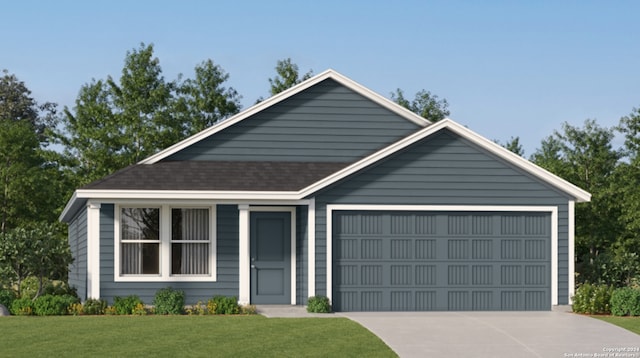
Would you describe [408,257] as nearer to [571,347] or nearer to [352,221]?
[352,221]

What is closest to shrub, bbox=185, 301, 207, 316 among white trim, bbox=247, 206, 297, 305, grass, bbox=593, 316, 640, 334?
white trim, bbox=247, 206, 297, 305

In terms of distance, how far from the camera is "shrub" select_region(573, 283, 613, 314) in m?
23.4

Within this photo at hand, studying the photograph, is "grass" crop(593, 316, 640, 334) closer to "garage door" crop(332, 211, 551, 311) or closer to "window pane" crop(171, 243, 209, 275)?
"garage door" crop(332, 211, 551, 311)

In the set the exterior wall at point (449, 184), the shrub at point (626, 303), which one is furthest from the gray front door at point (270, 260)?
the shrub at point (626, 303)

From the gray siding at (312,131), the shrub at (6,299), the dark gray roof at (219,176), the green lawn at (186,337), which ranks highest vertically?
the gray siding at (312,131)

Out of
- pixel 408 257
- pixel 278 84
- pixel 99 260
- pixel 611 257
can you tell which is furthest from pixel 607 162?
pixel 99 260

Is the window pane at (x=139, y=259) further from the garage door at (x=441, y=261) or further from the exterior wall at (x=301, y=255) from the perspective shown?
the garage door at (x=441, y=261)

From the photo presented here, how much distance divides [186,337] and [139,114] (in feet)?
80.3

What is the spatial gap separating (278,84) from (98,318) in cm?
2256

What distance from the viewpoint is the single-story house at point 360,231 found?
2384 centimetres

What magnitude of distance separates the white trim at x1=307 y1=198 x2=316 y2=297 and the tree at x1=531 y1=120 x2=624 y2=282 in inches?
599

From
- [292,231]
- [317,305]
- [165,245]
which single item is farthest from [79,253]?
[317,305]

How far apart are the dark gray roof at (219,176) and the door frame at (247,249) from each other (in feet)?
2.30

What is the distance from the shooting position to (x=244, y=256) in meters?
23.8
